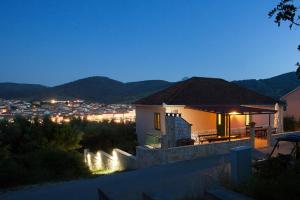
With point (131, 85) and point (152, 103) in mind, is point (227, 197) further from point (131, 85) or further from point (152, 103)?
point (131, 85)

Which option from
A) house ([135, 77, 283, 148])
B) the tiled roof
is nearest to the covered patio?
house ([135, 77, 283, 148])

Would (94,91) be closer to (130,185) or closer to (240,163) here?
(130,185)

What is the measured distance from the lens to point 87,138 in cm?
2550

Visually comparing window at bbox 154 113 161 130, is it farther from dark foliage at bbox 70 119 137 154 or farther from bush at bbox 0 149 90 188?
bush at bbox 0 149 90 188

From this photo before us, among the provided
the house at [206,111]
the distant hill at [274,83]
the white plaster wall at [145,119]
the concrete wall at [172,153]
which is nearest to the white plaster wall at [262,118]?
the house at [206,111]

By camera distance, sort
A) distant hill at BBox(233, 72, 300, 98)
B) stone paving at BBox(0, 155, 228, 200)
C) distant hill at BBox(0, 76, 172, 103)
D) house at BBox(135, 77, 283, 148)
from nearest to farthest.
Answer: stone paving at BBox(0, 155, 228, 200)
house at BBox(135, 77, 283, 148)
distant hill at BBox(0, 76, 172, 103)
distant hill at BBox(233, 72, 300, 98)

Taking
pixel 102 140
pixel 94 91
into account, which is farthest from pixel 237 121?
pixel 94 91

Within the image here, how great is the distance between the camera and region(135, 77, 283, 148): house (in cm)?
2372

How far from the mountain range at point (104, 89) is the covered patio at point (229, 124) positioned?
25506mm

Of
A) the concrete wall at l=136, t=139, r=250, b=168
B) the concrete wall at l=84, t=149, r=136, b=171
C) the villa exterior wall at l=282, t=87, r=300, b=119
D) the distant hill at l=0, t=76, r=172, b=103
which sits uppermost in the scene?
the distant hill at l=0, t=76, r=172, b=103

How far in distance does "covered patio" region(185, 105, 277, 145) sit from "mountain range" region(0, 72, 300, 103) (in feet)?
83.7

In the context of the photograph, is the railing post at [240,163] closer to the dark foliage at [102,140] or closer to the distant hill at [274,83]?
the dark foliage at [102,140]

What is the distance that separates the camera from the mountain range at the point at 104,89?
54378mm

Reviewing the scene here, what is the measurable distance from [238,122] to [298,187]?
20841mm
